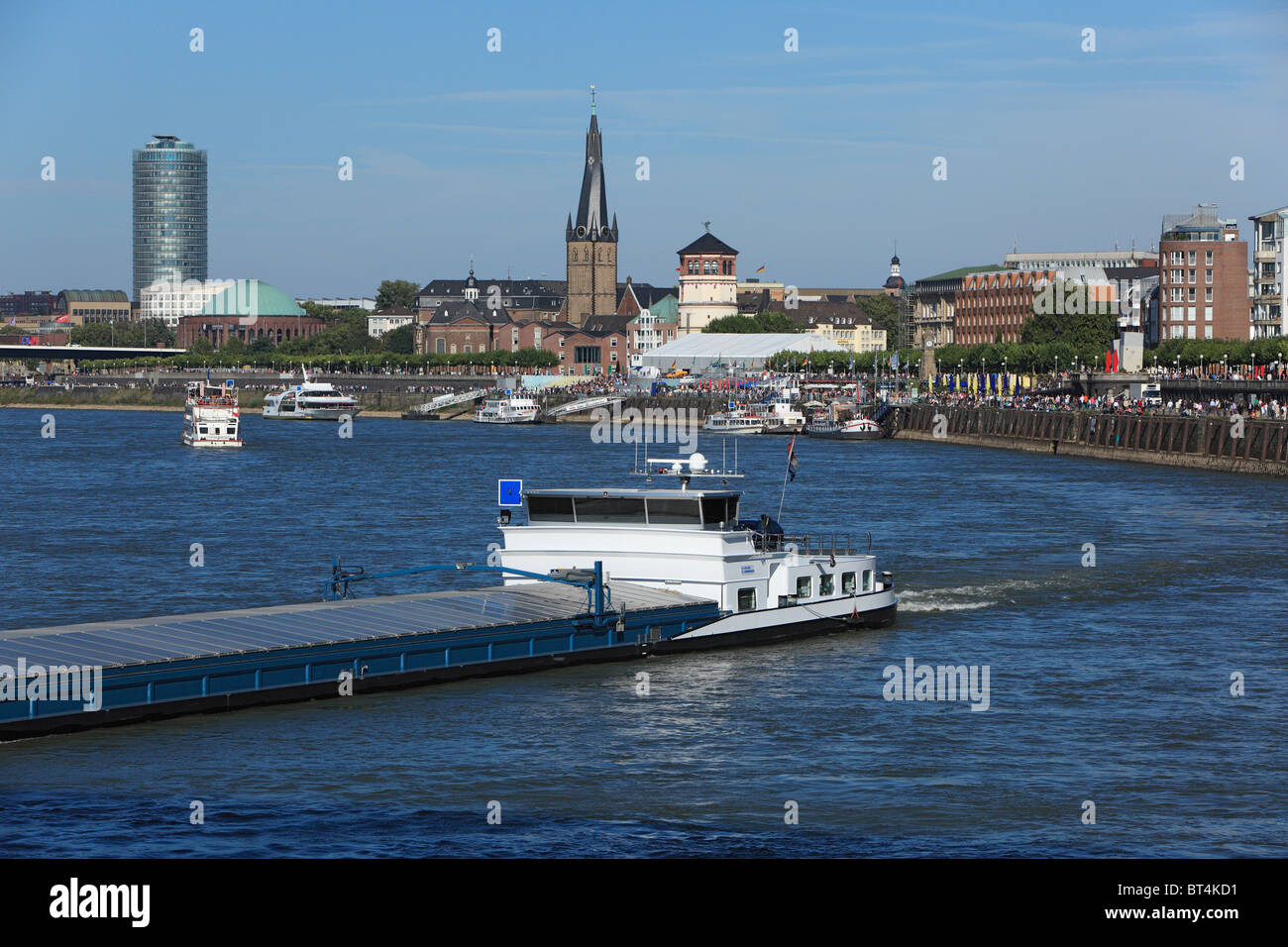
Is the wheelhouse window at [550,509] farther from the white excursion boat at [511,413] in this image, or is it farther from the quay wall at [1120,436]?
the white excursion boat at [511,413]

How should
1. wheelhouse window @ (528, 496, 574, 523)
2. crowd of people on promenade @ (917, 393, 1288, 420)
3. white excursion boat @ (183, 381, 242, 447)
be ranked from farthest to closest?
white excursion boat @ (183, 381, 242, 447), crowd of people on promenade @ (917, 393, 1288, 420), wheelhouse window @ (528, 496, 574, 523)

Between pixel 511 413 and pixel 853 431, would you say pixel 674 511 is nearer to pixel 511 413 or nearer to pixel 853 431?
pixel 853 431

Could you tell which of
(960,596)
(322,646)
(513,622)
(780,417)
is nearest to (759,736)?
(513,622)

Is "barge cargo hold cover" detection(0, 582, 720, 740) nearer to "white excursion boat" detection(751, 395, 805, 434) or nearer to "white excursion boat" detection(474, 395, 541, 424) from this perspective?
"white excursion boat" detection(751, 395, 805, 434)

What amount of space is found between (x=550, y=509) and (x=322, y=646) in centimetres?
876

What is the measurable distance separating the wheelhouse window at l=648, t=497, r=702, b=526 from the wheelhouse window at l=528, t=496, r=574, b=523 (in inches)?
70.0

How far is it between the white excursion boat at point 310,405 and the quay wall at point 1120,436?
73967 millimetres

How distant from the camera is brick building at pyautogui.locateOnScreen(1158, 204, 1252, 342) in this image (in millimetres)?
185750

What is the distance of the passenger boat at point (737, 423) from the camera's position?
524 ft

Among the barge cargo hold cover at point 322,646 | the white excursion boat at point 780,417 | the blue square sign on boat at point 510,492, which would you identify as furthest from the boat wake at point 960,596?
the white excursion boat at point 780,417

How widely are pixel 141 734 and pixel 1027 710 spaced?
48.7 feet

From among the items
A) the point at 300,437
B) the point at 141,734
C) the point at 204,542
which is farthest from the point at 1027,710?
the point at 300,437

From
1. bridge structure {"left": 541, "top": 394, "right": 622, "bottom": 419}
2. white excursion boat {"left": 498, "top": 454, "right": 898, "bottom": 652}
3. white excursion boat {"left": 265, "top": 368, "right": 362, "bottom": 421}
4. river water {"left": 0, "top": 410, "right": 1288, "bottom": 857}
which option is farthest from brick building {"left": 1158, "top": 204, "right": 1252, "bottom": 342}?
white excursion boat {"left": 498, "top": 454, "right": 898, "bottom": 652}

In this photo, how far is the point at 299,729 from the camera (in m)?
26.5
